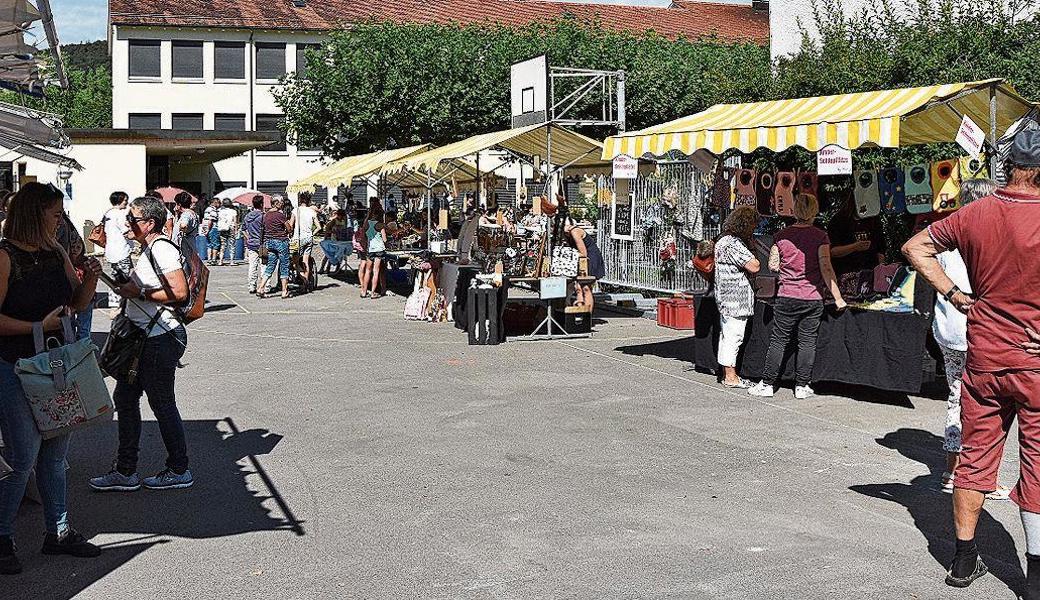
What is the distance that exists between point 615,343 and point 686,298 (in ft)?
5.06

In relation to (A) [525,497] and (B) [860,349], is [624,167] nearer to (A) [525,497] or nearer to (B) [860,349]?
(B) [860,349]

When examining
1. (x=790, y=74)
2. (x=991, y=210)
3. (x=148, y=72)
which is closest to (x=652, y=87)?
(x=790, y=74)

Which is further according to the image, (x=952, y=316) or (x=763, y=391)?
(x=763, y=391)

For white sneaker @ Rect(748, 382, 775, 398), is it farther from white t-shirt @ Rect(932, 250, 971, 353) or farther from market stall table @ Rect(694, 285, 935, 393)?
white t-shirt @ Rect(932, 250, 971, 353)

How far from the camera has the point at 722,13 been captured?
68500 mm

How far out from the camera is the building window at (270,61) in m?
57.8

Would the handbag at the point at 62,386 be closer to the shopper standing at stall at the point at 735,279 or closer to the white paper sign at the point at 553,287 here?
the shopper standing at stall at the point at 735,279

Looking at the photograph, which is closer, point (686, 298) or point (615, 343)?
point (615, 343)

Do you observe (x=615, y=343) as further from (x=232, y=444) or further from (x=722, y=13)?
(x=722, y=13)

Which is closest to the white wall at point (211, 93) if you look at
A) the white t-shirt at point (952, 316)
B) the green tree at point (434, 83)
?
the green tree at point (434, 83)

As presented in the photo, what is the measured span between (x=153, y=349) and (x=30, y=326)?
1312mm

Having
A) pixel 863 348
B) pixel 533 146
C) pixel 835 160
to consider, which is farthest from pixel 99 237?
pixel 863 348

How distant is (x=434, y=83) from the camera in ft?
130

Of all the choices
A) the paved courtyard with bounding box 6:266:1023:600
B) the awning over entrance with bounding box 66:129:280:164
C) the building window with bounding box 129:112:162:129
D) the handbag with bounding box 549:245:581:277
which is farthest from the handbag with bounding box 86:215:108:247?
the building window with bounding box 129:112:162:129
